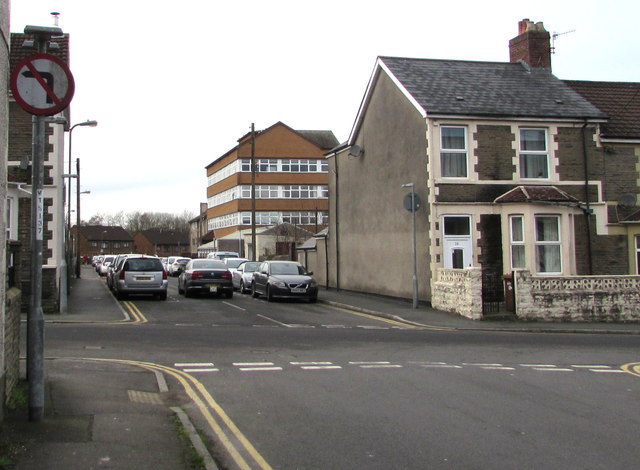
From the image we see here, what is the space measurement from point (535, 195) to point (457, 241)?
301 cm

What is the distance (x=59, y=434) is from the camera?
637 centimetres

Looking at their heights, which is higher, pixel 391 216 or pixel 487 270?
pixel 391 216

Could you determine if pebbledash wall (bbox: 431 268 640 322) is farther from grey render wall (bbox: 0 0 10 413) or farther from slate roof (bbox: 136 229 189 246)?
slate roof (bbox: 136 229 189 246)

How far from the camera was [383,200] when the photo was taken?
85.5 feet

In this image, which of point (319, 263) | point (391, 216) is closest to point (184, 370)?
point (391, 216)

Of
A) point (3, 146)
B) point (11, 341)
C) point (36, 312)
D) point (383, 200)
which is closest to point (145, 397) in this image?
point (11, 341)

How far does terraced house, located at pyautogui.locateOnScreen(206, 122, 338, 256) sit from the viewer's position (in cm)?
6988

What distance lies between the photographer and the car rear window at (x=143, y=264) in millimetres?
25434

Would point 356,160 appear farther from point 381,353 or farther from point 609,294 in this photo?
point 381,353

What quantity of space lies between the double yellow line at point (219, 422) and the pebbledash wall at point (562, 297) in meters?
11.1

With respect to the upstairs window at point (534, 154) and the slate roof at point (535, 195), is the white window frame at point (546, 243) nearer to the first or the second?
the slate roof at point (535, 195)

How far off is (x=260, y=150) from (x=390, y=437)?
65.8 meters

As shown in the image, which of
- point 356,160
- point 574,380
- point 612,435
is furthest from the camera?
point 356,160

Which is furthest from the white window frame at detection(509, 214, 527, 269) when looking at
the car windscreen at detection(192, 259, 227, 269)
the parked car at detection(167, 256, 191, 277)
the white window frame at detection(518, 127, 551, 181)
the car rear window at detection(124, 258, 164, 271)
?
the parked car at detection(167, 256, 191, 277)
